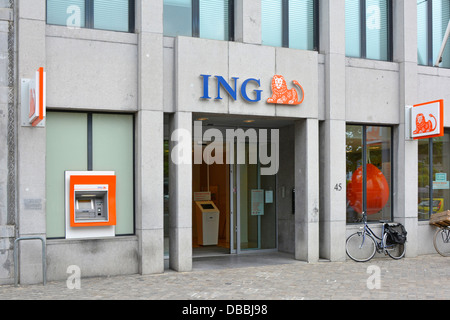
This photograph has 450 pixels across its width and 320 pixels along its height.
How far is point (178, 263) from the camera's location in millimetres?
9383

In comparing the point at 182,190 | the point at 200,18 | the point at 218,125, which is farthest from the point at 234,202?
the point at 200,18

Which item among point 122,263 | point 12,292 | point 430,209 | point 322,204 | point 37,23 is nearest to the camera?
point 12,292

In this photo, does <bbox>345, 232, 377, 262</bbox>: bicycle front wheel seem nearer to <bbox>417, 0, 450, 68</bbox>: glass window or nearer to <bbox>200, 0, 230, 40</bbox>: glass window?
<bbox>417, 0, 450, 68</bbox>: glass window

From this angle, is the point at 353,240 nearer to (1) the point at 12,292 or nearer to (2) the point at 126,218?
(2) the point at 126,218

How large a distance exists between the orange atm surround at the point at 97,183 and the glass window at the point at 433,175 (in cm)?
710

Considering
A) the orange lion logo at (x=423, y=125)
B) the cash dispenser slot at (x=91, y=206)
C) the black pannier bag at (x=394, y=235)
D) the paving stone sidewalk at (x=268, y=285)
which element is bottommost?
the paving stone sidewalk at (x=268, y=285)

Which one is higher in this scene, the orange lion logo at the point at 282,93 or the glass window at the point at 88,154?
the orange lion logo at the point at 282,93

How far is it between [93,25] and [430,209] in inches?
335

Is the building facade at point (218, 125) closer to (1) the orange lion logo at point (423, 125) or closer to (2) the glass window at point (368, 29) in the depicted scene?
(2) the glass window at point (368, 29)

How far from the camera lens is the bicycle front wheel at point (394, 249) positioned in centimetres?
1099

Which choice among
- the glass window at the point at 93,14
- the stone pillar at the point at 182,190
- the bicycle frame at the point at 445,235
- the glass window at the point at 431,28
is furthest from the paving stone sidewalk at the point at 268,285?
the glass window at the point at 431,28

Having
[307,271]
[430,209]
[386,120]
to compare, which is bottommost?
[307,271]

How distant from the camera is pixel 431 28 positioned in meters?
12.2

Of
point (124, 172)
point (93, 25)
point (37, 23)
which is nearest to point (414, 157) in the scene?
point (124, 172)
